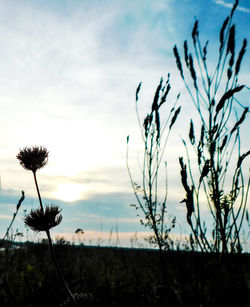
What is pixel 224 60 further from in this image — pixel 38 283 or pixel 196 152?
pixel 38 283

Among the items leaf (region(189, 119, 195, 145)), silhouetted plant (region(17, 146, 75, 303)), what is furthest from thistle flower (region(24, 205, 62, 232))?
leaf (region(189, 119, 195, 145))

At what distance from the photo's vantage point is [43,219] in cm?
187

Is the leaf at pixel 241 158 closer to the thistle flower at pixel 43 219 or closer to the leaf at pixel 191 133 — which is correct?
the leaf at pixel 191 133

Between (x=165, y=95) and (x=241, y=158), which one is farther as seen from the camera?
(x=165, y=95)

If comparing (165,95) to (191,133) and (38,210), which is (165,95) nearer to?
(191,133)

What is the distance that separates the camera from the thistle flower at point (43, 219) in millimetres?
1893

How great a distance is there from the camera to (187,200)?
5.48 ft

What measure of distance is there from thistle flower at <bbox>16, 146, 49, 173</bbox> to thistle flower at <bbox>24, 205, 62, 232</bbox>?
32 cm

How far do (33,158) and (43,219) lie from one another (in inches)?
19.2

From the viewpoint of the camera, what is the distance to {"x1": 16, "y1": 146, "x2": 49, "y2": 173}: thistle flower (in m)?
2.16

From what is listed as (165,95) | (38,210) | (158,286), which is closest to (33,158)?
(38,210)

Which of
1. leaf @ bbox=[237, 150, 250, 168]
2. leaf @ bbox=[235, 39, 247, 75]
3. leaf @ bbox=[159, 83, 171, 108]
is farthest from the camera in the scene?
leaf @ bbox=[159, 83, 171, 108]

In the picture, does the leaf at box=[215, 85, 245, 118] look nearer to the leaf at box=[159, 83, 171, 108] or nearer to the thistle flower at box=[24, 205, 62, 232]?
the leaf at box=[159, 83, 171, 108]

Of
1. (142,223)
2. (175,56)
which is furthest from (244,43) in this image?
(142,223)
